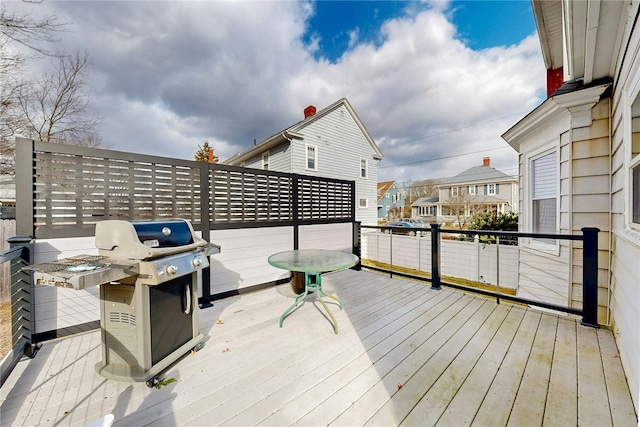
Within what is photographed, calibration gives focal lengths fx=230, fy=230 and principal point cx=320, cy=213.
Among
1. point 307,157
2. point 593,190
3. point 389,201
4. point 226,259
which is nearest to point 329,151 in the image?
point 307,157

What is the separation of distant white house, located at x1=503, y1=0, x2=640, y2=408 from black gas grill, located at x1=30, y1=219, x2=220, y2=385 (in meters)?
3.13

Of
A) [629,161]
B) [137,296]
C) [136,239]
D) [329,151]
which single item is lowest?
[137,296]

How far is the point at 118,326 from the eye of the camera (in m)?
1.65

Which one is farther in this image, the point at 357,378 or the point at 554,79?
the point at 554,79

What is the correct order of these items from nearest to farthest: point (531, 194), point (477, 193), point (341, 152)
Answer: point (531, 194) < point (341, 152) < point (477, 193)

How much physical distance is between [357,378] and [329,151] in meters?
10.1

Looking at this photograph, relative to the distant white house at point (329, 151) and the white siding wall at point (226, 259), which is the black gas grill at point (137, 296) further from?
the distant white house at point (329, 151)

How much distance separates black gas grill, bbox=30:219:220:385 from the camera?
1.58m

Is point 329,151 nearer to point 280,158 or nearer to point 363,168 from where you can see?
point 280,158

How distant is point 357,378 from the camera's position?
1.69m

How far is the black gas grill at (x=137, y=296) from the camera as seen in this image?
1.58 meters

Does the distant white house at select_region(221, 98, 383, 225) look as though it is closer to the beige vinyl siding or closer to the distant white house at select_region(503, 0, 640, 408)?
the distant white house at select_region(503, 0, 640, 408)

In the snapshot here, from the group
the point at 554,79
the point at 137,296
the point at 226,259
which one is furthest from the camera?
the point at 554,79

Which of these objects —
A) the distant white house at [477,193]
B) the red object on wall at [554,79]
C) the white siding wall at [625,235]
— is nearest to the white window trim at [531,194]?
the white siding wall at [625,235]
